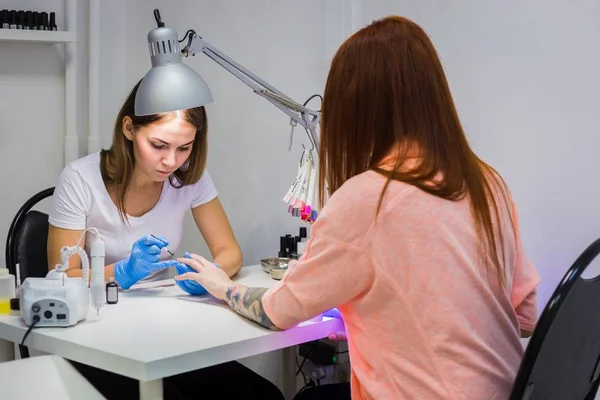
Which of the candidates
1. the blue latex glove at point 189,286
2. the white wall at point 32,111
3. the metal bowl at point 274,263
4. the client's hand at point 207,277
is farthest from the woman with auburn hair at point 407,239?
the white wall at point 32,111

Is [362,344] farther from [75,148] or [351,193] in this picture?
[75,148]

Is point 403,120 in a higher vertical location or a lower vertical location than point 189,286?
higher

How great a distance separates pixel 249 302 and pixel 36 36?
1607 millimetres

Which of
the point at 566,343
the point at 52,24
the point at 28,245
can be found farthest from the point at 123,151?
the point at 566,343

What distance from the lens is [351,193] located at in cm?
127

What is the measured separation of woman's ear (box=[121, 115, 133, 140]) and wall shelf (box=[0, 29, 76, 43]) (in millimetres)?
825

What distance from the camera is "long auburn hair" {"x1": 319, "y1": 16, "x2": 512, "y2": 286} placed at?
1.28 m

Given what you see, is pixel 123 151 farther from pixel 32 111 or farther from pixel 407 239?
pixel 407 239

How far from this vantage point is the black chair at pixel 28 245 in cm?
212

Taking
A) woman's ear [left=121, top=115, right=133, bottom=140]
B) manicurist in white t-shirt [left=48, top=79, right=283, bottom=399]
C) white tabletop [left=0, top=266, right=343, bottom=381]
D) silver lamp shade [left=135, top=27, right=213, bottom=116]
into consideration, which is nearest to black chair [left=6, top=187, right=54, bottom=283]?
manicurist in white t-shirt [left=48, top=79, right=283, bottom=399]

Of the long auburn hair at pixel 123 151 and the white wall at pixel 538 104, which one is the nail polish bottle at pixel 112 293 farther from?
the white wall at pixel 538 104

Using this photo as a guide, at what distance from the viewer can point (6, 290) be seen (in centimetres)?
169

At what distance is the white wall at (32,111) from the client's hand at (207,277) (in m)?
1.30

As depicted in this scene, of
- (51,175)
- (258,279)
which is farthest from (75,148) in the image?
(258,279)
